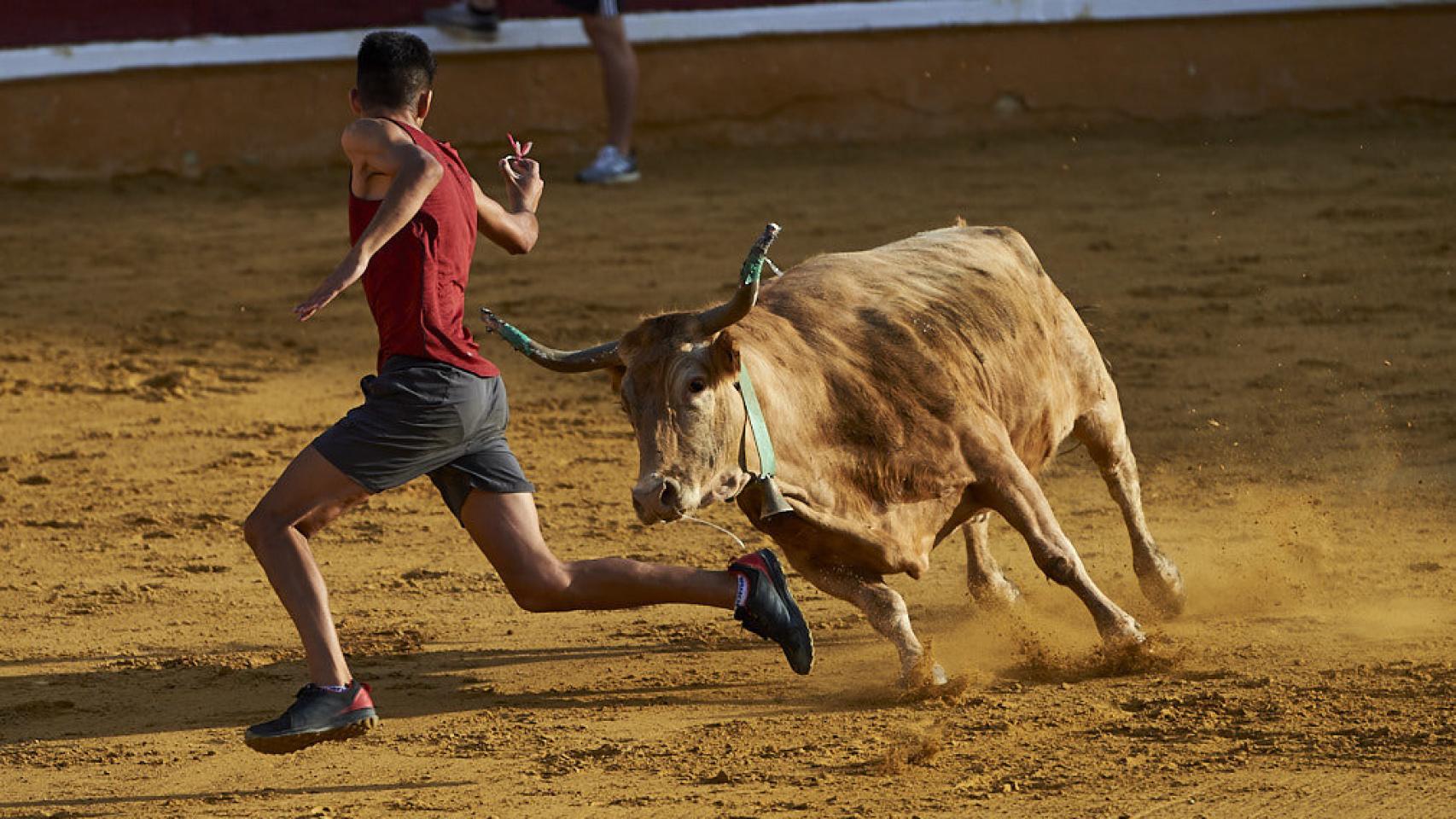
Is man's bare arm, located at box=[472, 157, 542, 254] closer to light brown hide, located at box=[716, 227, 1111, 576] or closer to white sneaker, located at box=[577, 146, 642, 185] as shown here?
light brown hide, located at box=[716, 227, 1111, 576]

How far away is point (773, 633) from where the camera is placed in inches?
171

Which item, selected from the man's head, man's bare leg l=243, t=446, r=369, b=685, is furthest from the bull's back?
man's bare leg l=243, t=446, r=369, b=685

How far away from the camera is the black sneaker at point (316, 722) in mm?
3928

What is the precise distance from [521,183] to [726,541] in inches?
72.5

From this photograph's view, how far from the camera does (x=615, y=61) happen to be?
36.7 ft

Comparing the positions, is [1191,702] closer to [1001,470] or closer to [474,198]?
[1001,470]

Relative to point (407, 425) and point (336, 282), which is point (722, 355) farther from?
point (336, 282)

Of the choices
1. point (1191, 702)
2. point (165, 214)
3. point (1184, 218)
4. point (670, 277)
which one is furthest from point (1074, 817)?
point (165, 214)

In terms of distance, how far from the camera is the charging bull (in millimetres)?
4168

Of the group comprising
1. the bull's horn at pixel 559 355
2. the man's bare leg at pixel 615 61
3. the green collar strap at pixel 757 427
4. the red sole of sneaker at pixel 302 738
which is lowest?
the red sole of sneaker at pixel 302 738

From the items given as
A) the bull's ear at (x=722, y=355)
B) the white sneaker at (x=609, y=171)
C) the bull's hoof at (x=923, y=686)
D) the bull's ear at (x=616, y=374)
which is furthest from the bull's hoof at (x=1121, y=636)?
the white sneaker at (x=609, y=171)

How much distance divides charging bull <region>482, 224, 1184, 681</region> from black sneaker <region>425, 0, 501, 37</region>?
7214mm

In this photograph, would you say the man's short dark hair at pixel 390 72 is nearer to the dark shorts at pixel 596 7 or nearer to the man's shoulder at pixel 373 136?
the man's shoulder at pixel 373 136

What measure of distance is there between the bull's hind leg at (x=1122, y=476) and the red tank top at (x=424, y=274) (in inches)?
81.4
